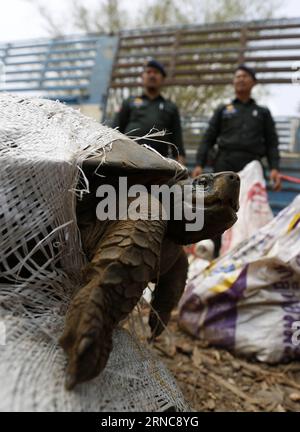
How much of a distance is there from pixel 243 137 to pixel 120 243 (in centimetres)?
228

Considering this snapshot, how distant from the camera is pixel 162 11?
40.2 feet

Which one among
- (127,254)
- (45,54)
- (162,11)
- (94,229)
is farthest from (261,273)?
(162,11)

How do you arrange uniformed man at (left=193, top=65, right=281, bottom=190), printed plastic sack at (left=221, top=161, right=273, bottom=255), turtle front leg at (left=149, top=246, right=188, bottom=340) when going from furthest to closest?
1. uniformed man at (left=193, top=65, right=281, bottom=190)
2. printed plastic sack at (left=221, top=161, right=273, bottom=255)
3. turtle front leg at (left=149, top=246, right=188, bottom=340)

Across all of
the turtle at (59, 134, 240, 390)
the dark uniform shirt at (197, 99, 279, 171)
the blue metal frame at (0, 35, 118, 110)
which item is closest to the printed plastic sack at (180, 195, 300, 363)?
the turtle at (59, 134, 240, 390)

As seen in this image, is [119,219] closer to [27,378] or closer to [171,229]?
[171,229]

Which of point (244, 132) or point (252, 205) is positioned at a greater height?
point (244, 132)

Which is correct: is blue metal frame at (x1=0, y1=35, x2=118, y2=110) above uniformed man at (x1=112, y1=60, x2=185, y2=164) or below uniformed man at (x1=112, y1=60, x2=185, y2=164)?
above

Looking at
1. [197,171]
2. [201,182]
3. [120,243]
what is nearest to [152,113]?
[197,171]

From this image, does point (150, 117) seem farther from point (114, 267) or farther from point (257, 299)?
point (114, 267)

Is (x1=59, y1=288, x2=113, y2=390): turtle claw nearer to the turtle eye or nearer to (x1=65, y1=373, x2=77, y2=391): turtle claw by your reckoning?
(x1=65, y1=373, x2=77, y2=391): turtle claw

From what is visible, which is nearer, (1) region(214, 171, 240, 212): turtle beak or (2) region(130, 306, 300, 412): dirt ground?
(1) region(214, 171, 240, 212): turtle beak

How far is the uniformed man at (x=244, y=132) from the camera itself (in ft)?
9.32

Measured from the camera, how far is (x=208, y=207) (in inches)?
40.5

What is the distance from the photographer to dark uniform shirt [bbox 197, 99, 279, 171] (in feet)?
9.37
